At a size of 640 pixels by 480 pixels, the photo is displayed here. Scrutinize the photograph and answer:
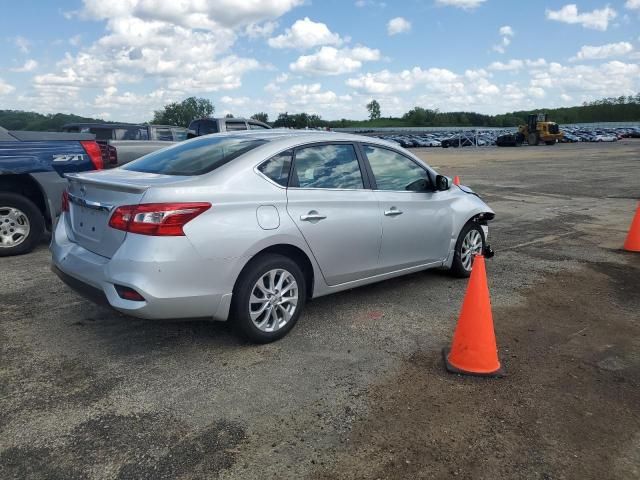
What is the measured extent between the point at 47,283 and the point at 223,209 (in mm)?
3091

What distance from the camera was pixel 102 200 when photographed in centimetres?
386

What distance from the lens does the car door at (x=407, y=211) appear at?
4.98 meters

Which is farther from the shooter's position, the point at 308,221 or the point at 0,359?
the point at 308,221

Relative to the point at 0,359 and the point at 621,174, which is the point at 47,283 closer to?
the point at 0,359

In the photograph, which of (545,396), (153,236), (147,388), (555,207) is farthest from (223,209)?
(555,207)

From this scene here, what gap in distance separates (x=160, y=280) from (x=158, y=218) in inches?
15.9

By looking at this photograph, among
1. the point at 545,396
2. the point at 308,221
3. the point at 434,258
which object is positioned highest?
the point at 308,221

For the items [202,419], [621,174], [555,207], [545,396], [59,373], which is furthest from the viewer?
[621,174]

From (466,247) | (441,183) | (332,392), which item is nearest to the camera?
(332,392)

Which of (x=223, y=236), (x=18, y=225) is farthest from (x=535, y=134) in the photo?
(x=223, y=236)

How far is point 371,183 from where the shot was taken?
4918mm

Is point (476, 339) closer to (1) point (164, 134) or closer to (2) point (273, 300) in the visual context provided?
(2) point (273, 300)

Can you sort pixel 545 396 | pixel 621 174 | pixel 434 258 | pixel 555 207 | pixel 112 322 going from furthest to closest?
pixel 621 174 → pixel 555 207 → pixel 434 258 → pixel 112 322 → pixel 545 396

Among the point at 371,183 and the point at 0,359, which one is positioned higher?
the point at 371,183
